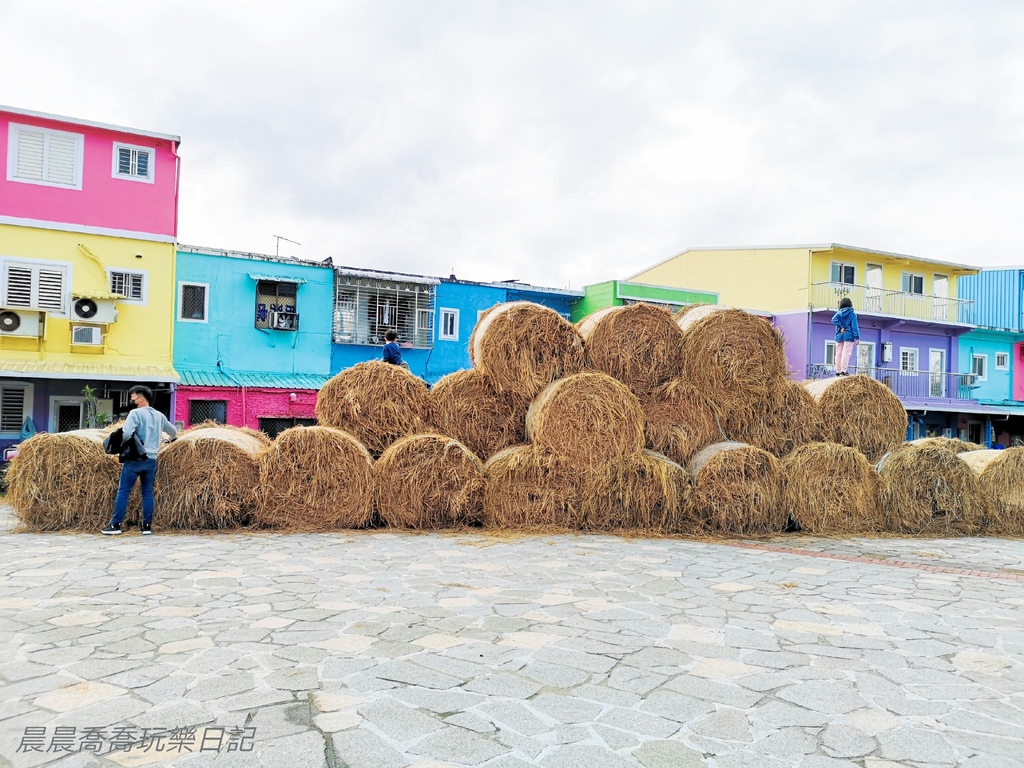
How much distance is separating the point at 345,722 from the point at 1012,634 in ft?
14.6

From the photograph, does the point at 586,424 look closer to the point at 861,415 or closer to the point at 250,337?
the point at 861,415

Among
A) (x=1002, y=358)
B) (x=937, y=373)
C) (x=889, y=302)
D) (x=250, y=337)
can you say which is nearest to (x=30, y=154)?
(x=250, y=337)

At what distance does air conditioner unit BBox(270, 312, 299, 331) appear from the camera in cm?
2356

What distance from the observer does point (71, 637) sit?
14.8 feet

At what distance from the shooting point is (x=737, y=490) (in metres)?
9.82

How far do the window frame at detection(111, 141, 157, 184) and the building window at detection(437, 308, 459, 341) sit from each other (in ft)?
33.7

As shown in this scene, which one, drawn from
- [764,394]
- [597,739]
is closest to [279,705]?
[597,739]

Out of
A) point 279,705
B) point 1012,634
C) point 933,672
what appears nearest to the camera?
point 279,705

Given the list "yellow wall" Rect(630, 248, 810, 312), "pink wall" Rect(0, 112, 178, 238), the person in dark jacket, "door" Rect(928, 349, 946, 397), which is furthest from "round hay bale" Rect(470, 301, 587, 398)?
"door" Rect(928, 349, 946, 397)

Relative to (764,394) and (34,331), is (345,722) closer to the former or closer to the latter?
(764,394)

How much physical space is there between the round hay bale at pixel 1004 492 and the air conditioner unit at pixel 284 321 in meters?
18.8

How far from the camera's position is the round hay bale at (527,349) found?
10258 mm

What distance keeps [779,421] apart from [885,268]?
91.9 ft

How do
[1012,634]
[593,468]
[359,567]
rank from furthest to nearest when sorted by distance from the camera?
1. [593,468]
2. [359,567]
3. [1012,634]
